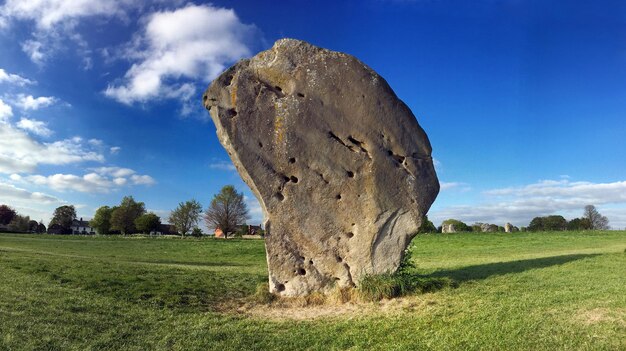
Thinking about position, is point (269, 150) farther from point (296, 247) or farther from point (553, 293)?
point (553, 293)

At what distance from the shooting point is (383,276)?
42.1ft

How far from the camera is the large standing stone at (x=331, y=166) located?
1276cm

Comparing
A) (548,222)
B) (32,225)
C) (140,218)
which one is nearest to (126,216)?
(140,218)

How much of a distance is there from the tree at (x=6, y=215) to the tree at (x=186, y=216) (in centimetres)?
5364

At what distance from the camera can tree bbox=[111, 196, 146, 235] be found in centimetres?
8862

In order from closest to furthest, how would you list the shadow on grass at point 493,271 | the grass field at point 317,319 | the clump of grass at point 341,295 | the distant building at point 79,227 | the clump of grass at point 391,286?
the grass field at point 317,319 → the clump of grass at point 391,286 → the clump of grass at point 341,295 → the shadow on grass at point 493,271 → the distant building at point 79,227

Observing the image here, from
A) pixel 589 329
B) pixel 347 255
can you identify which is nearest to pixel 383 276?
pixel 347 255

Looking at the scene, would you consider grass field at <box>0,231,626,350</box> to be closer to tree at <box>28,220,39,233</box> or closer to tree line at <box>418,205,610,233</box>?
tree line at <box>418,205,610,233</box>

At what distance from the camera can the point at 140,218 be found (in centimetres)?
8675

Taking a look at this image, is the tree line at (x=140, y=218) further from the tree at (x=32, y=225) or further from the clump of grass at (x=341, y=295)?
the clump of grass at (x=341, y=295)

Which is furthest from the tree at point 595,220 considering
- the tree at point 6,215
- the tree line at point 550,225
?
the tree at point 6,215

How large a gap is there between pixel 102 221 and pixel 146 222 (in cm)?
1230

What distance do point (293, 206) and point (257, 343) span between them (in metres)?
4.44

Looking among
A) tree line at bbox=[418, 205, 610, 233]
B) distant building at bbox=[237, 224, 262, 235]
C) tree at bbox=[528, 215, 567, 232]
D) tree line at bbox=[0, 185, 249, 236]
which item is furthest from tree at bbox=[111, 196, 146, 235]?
tree at bbox=[528, 215, 567, 232]
